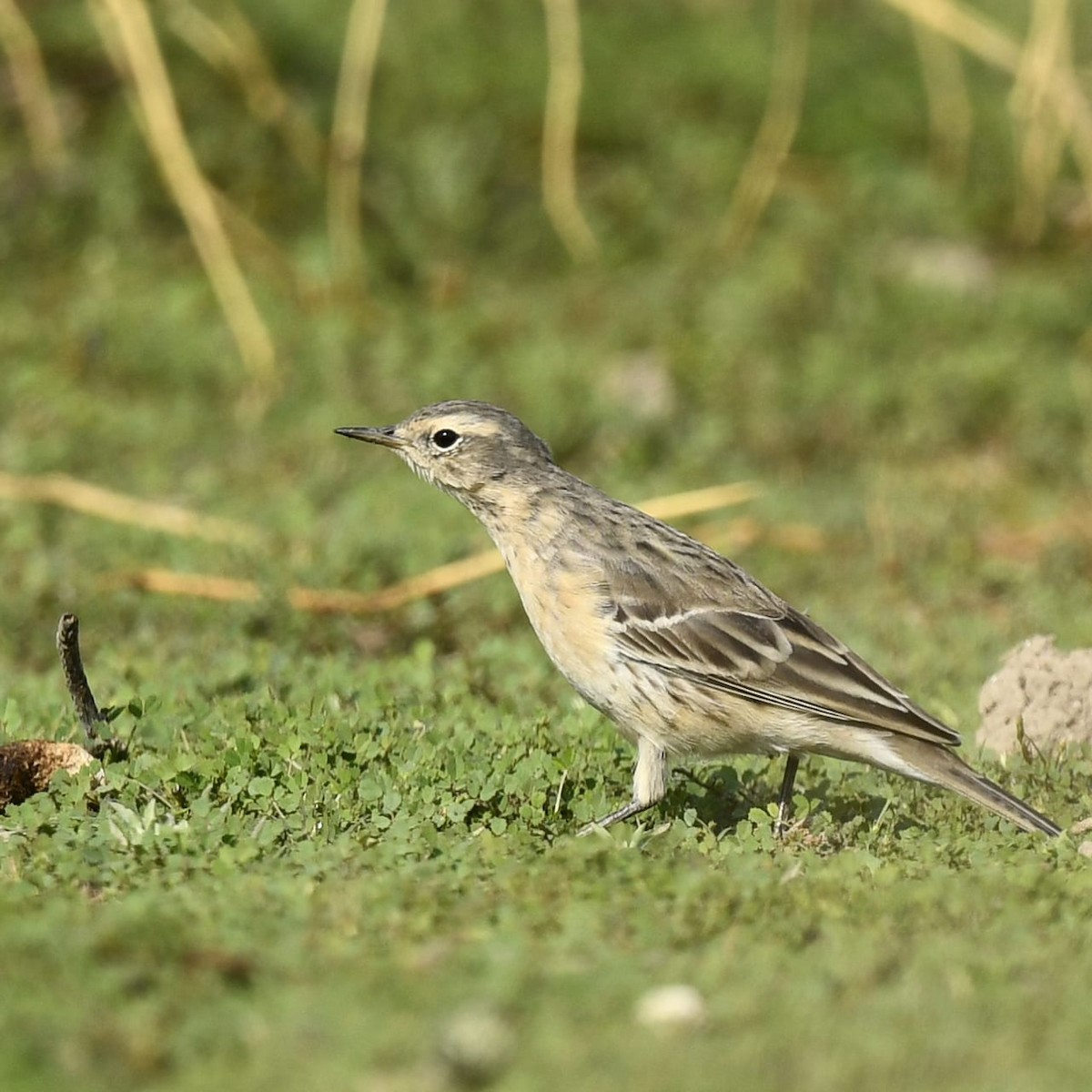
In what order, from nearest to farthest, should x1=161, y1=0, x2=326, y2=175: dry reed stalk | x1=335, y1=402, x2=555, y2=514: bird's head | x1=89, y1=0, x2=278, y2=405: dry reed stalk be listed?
1. x1=335, y1=402, x2=555, y2=514: bird's head
2. x1=89, y1=0, x2=278, y2=405: dry reed stalk
3. x1=161, y1=0, x2=326, y2=175: dry reed stalk

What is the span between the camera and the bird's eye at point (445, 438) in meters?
7.68

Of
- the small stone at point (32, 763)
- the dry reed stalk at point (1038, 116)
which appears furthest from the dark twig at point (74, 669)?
the dry reed stalk at point (1038, 116)

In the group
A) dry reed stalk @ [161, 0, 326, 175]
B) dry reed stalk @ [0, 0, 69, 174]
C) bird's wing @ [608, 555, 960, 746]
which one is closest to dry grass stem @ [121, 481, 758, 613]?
bird's wing @ [608, 555, 960, 746]

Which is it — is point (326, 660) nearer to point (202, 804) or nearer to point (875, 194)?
point (202, 804)

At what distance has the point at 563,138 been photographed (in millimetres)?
13336

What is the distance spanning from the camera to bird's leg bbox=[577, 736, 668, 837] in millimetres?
6461

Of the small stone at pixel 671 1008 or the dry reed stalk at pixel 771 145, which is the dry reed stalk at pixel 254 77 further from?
the small stone at pixel 671 1008

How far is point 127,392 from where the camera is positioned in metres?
12.0

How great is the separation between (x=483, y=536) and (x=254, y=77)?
4.71 metres

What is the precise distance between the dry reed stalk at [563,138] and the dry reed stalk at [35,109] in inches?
134

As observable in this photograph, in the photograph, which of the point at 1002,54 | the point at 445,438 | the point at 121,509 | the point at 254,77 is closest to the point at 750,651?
the point at 445,438

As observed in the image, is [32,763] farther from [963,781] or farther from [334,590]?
[963,781]

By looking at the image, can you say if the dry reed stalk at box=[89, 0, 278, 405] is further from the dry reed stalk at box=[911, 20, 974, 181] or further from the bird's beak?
the dry reed stalk at box=[911, 20, 974, 181]

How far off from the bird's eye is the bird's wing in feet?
3.48
